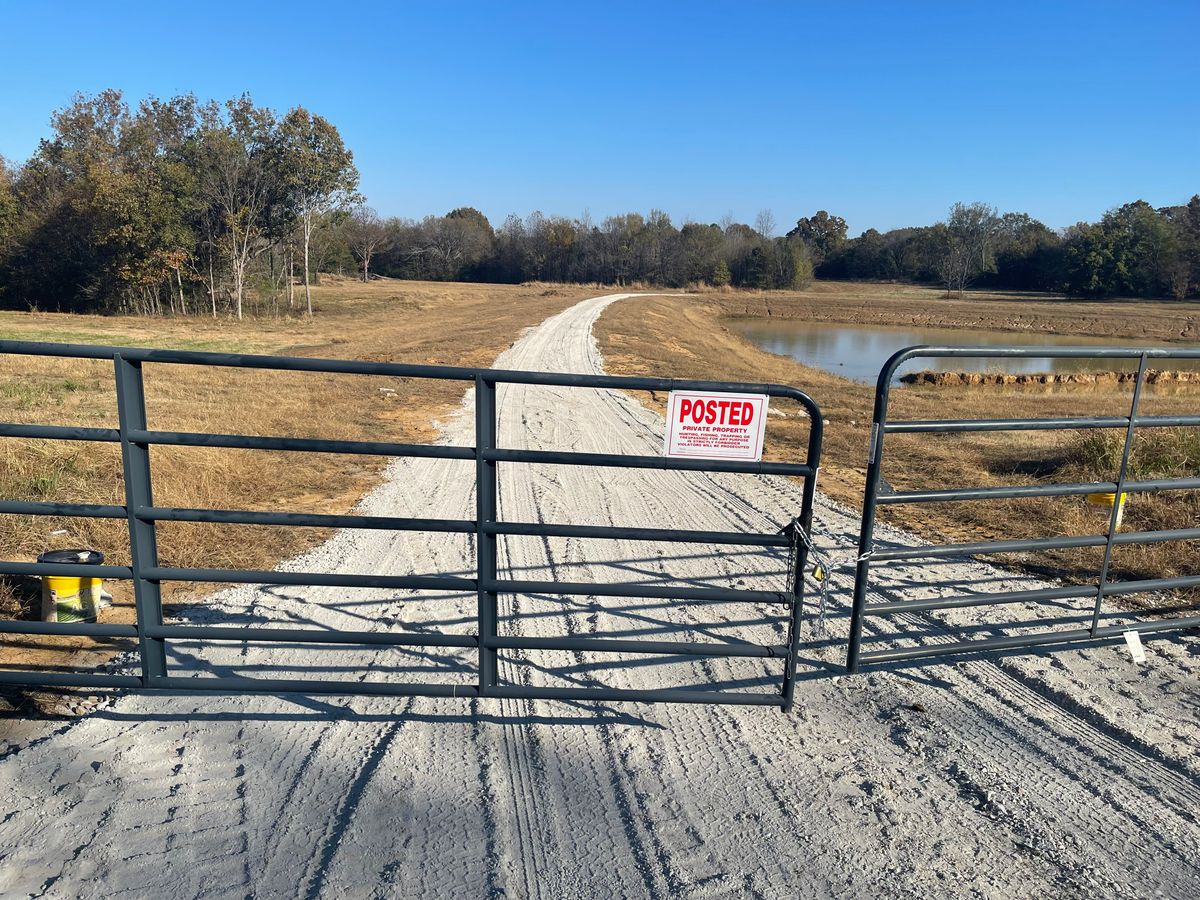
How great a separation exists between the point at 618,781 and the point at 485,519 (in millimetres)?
1295

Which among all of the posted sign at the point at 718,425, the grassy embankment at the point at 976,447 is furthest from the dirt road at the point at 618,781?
the grassy embankment at the point at 976,447

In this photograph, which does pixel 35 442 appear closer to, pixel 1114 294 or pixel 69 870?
pixel 69 870

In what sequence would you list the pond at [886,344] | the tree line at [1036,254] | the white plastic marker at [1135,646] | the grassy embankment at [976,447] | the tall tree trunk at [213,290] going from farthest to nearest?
the tree line at [1036,254] → the tall tree trunk at [213,290] → the pond at [886,344] → the grassy embankment at [976,447] → the white plastic marker at [1135,646]

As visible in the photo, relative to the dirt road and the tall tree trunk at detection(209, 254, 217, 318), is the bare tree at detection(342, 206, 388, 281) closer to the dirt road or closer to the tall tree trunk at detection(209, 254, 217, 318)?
the tall tree trunk at detection(209, 254, 217, 318)

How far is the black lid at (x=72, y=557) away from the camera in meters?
4.39

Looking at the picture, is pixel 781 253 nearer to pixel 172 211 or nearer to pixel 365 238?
pixel 365 238

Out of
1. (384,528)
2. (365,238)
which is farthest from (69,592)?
(365,238)

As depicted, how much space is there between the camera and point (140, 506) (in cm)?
369

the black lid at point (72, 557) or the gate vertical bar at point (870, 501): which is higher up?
the gate vertical bar at point (870, 501)

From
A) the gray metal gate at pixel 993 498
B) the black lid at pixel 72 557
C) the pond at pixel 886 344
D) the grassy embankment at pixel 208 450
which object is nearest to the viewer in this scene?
the gray metal gate at pixel 993 498

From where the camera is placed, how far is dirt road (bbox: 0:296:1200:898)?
2.76 meters

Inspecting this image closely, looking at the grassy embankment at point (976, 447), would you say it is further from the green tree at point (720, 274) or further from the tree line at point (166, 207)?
the green tree at point (720, 274)

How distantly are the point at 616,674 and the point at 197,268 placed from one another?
39.9 m

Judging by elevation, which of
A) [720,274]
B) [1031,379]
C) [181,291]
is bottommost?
[1031,379]
